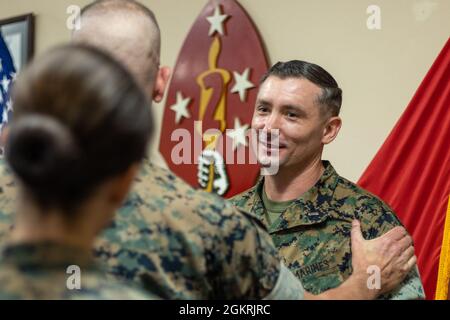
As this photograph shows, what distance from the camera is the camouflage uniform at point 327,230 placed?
163 centimetres

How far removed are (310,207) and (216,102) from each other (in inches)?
51.5

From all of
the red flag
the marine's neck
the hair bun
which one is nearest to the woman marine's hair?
the hair bun

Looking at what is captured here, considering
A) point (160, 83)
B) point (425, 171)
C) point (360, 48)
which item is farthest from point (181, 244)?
point (360, 48)

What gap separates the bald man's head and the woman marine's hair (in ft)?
1.32

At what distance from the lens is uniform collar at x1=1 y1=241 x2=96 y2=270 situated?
0.62m

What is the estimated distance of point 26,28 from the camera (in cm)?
372

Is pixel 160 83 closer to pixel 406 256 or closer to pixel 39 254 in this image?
pixel 39 254

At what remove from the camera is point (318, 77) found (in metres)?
1.91

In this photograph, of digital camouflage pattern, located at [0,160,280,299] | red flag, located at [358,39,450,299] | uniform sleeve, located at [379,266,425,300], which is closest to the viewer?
digital camouflage pattern, located at [0,160,280,299]

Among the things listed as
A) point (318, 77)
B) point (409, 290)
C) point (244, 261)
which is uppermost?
point (318, 77)

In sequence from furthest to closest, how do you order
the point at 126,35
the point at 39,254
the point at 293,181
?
1. the point at 293,181
2. the point at 126,35
3. the point at 39,254

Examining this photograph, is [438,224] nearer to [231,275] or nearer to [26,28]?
[231,275]

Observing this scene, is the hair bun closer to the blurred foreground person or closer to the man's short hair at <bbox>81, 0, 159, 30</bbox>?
the blurred foreground person
